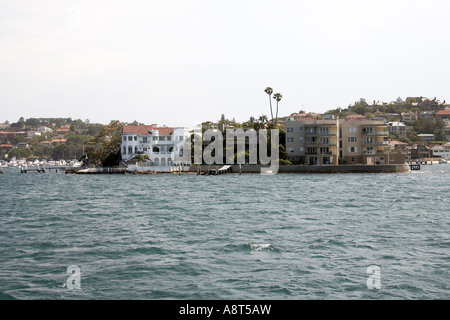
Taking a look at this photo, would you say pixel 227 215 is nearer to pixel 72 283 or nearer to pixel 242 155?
pixel 72 283

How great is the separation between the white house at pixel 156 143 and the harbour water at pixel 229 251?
6725 cm

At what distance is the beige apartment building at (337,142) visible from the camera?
3649 inches

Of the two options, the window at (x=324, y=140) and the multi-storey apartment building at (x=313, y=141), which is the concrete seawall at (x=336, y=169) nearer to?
the multi-storey apartment building at (x=313, y=141)

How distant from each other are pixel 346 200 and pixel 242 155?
5250 cm

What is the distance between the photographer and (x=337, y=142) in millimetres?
93062

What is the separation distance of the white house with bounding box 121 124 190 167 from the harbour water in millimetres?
67255

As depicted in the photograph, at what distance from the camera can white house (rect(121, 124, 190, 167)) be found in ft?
346

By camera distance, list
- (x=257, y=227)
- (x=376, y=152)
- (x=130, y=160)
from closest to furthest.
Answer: (x=257, y=227), (x=376, y=152), (x=130, y=160)

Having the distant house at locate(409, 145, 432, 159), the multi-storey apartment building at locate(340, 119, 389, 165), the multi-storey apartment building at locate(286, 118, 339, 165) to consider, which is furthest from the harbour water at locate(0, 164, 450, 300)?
the distant house at locate(409, 145, 432, 159)

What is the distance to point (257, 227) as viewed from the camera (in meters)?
27.5

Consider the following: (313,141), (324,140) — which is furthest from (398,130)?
(324,140)

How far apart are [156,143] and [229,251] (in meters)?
88.4

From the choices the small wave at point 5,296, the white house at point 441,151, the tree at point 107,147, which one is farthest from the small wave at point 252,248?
the white house at point 441,151
